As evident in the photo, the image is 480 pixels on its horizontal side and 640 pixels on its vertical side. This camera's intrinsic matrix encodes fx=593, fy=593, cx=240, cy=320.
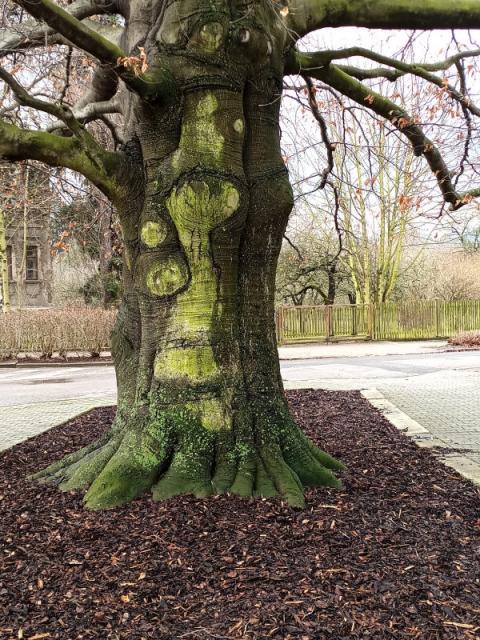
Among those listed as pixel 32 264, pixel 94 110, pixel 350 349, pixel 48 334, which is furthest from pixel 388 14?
pixel 32 264

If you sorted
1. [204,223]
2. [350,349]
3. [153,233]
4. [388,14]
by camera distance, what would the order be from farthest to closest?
[350,349]
[388,14]
[153,233]
[204,223]

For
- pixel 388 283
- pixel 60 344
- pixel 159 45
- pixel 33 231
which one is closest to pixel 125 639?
pixel 159 45

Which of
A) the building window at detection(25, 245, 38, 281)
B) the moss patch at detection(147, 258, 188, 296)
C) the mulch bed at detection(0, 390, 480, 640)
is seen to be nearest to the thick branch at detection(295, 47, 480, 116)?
the moss patch at detection(147, 258, 188, 296)

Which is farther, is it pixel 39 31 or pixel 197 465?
pixel 39 31

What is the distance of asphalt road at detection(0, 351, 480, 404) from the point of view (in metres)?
12.9

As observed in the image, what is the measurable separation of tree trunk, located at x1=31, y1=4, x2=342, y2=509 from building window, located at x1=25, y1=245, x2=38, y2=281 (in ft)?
113

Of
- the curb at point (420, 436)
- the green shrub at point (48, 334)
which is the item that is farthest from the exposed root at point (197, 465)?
the green shrub at point (48, 334)

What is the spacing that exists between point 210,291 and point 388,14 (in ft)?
8.64

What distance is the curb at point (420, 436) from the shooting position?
204 inches

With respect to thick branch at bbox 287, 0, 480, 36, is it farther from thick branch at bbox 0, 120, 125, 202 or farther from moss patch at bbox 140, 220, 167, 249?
moss patch at bbox 140, 220, 167, 249

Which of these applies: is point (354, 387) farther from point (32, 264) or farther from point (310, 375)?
point (32, 264)

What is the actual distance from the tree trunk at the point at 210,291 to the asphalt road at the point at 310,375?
7797 mm

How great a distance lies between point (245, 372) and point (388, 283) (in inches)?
Result: 1058

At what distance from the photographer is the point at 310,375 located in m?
15.5
